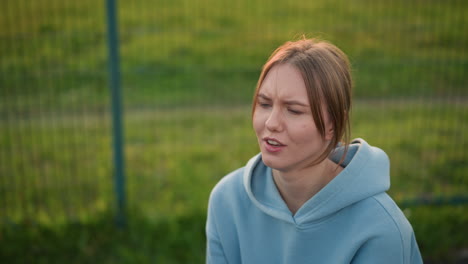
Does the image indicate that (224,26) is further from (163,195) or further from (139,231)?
(139,231)

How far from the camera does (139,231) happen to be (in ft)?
12.1

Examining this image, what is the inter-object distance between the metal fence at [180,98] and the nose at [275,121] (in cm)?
218

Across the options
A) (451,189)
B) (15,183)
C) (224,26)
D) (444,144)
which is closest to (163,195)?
(15,183)

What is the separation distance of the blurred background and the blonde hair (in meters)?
1.22

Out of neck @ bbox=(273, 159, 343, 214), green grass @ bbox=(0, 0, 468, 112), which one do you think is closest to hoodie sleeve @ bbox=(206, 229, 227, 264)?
neck @ bbox=(273, 159, 343, 214)

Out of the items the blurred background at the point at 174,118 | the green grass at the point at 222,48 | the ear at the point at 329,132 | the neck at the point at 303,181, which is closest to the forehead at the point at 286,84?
the ear at the point at 329,132

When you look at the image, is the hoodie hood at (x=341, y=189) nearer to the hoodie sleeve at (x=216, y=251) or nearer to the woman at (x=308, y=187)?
the woman at (x=308, y=187)

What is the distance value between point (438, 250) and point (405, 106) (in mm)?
2053

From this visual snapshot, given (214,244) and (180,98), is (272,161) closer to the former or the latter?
(214,244)

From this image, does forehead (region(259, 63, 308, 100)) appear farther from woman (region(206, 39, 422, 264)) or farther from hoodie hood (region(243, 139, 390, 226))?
hoodie hood (region(243, 139, 390, 226))

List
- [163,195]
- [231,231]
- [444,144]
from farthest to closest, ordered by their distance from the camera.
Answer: [444,144]
[163,195]
[231,231]

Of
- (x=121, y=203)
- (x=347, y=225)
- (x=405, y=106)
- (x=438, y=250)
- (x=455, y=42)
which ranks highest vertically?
(x=455, y=42)

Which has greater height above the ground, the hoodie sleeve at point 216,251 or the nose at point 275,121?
the nose at point 275,121

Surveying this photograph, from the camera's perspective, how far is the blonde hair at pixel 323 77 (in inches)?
59.5
